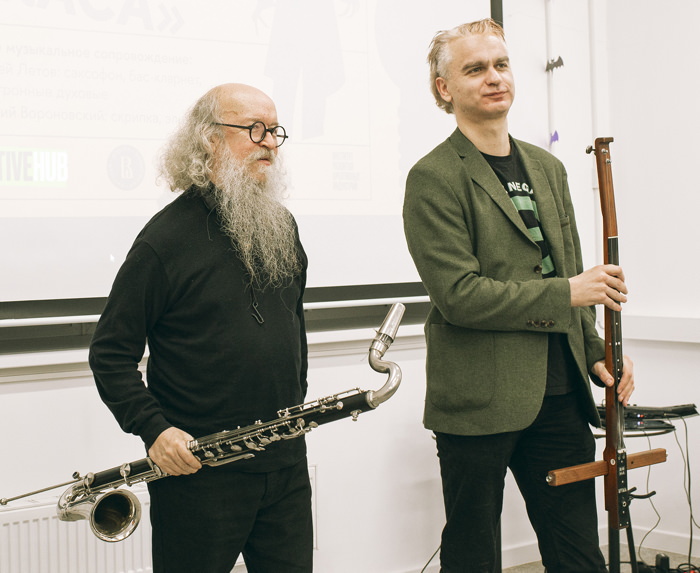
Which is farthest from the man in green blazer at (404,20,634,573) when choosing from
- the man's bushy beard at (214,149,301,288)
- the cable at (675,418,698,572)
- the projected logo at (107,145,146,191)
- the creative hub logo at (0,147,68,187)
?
the cable at (675,418,698,572)

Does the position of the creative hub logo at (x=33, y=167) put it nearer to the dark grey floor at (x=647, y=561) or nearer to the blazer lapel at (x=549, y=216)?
the blazer lapel at (x=549, y=216)

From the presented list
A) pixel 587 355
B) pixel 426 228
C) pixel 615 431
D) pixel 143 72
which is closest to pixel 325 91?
pixel 143 72

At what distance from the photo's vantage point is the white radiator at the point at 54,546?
7.36ft

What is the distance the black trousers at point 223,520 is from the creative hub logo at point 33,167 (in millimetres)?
1170

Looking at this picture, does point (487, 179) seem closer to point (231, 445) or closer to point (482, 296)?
point (482, 296)

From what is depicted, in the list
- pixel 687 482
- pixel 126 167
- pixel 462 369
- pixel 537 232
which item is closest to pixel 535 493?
pixel 462 369

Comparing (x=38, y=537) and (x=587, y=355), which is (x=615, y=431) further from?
(x=38, y=537)

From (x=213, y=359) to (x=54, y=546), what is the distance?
1.14m

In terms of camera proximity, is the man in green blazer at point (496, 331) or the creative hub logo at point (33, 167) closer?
the man in green blazer at point (496, 331)

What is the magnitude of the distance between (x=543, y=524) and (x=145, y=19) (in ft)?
6.61

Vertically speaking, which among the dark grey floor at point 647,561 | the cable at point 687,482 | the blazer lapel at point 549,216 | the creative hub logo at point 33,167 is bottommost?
the dark grey floor at point 647,561

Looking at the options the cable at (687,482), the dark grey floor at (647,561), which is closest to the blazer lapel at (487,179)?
the cable at (687,482)

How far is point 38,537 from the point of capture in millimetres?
2281

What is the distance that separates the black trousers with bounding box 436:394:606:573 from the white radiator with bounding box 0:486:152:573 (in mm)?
1126
